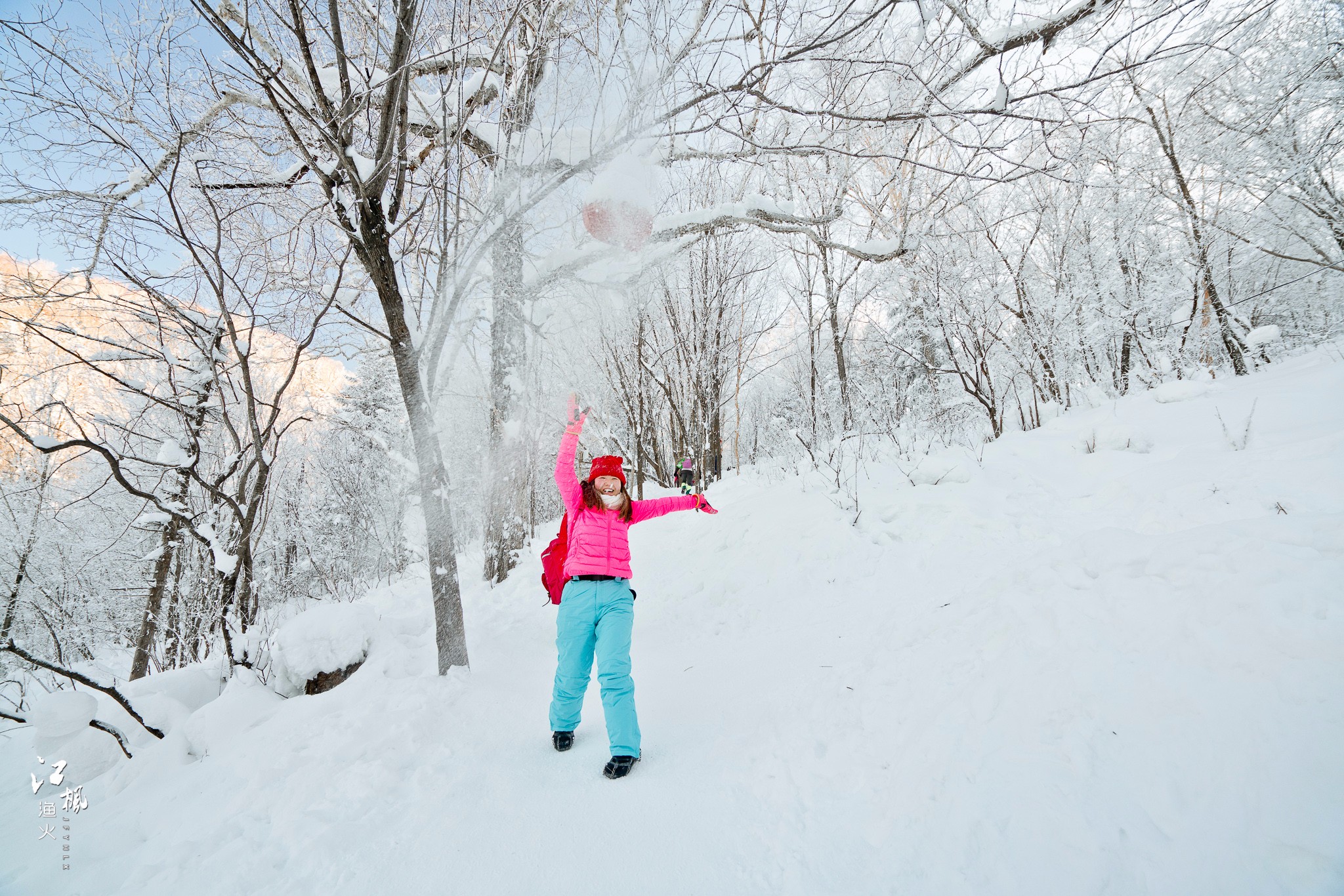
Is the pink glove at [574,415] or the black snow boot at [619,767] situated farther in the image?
the pink glove at [574,415]

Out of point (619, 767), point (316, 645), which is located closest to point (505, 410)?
point (316, 645)

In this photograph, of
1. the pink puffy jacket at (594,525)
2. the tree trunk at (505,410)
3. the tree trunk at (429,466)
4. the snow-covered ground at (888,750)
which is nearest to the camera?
the snow-covered ground at (888,750)

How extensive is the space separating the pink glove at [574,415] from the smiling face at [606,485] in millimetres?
317

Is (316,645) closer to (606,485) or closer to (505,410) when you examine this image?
(606,485)

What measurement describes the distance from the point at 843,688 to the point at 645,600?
253 centimetres

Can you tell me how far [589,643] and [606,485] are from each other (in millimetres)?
838

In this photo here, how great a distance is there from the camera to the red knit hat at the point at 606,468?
2746mm

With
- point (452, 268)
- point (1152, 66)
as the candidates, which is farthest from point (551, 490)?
point (1152, 66)

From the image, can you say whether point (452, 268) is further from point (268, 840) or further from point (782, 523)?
point (782, 523)

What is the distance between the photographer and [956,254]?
6.40 meters

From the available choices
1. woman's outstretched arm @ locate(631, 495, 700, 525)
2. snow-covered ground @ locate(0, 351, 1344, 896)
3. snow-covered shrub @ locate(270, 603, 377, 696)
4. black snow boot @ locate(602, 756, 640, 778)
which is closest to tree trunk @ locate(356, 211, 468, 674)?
snow-covered ground @ locate(0, 351, 1344, 896)

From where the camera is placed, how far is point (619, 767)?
2109mm

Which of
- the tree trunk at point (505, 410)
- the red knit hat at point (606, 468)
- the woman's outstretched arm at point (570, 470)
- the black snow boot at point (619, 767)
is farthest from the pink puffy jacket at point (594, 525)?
the tree trunk at point (505, 410)

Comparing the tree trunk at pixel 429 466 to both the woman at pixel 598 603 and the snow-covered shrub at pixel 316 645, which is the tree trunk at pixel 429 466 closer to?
the snow-covered shrub at pixel 316 645
